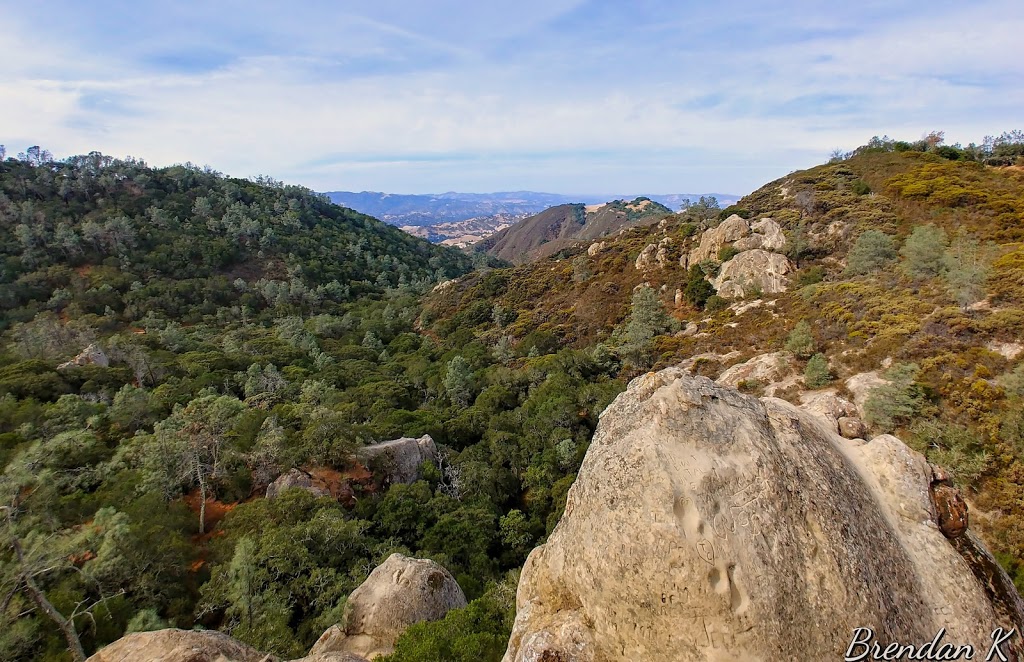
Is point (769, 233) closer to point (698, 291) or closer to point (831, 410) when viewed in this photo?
point (698, 291)

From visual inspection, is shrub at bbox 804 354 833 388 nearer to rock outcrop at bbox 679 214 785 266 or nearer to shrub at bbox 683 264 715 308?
shrub at bbox 683 264 715 308

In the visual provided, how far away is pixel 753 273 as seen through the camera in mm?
46500

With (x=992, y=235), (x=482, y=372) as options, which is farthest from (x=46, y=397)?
(x=992, y=235)

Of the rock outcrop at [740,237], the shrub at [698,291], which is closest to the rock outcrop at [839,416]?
the shrub at [698,291]

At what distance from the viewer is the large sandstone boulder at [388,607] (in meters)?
14.1

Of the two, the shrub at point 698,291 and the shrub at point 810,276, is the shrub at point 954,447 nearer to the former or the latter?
the shrub at point 810,276

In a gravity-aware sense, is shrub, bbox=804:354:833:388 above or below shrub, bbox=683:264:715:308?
below

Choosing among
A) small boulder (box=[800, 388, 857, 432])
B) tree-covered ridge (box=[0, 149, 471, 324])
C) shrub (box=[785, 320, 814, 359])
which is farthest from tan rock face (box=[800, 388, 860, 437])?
tree-covered ridge (box=[0, 149, 471, 324])

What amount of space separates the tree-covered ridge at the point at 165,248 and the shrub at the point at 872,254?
8485cm

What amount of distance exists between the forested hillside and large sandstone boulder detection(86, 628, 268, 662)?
4182 mm

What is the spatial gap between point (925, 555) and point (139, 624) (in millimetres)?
21175

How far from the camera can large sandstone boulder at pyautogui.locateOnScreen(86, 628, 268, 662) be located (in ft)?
30.6

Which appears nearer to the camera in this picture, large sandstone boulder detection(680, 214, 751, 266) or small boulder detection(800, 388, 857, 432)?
small boulder detection(800, 388, 857, 432)

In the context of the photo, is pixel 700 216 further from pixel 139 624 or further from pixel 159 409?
pixel 139 624
